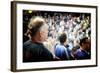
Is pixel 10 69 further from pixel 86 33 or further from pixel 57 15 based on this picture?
pixel 86 33

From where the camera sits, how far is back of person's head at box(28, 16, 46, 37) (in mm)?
1936

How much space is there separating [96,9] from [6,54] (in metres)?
0.97

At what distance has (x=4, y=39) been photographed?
5.99 feet

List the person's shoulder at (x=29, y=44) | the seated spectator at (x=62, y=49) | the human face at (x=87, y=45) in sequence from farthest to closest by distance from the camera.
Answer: the human face at (x=87, y=45), the seated spectator at (x=62, y=49), the person's shoulder at (x=29, y=44)

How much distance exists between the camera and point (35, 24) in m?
1.96

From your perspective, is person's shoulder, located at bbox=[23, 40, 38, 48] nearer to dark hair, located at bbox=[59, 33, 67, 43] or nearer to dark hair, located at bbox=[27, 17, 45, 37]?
dark hair, located at bbox=[27, 17, 45, 37]

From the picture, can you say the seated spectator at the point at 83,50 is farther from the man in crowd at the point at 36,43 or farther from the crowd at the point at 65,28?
the man in crowd at the point at 36,43

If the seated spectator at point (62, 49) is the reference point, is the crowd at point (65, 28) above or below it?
above

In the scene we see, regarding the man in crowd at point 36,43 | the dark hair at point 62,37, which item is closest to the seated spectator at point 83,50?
the dark hair at point 62,37

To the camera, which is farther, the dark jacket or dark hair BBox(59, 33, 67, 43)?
dark hair BBox(59, 33, 67, 43)

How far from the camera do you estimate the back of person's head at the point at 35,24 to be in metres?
1.94

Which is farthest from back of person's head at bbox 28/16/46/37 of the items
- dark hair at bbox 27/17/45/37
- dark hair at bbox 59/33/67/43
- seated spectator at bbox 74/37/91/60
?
seated spectator at bbox 74/37/91/60

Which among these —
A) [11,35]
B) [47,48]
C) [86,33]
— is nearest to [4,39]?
[11,35]

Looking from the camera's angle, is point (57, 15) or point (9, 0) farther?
point (57, 15)
